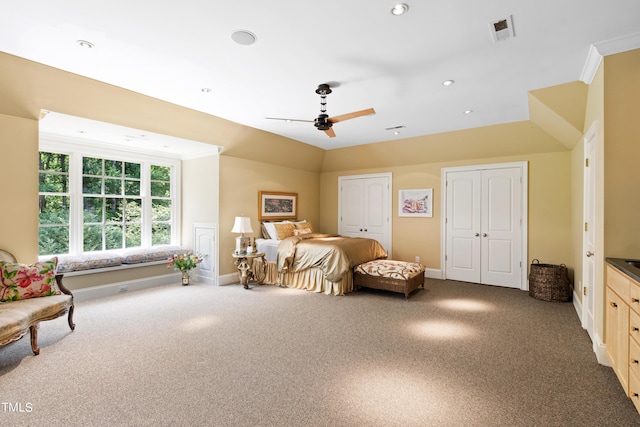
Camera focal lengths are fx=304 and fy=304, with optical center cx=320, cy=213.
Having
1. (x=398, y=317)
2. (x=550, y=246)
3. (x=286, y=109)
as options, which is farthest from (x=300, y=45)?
(x=550, y=246)

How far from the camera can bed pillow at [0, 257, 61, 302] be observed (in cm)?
295

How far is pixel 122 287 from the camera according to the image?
4.89 m

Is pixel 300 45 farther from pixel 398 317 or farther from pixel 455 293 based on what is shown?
pixel 455 293

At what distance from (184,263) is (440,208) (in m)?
4.92

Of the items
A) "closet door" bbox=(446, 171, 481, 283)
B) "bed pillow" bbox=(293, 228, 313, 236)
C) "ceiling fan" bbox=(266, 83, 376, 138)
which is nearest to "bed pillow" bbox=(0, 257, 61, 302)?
"ceiling fan" bbox=(266, 83, 376, 138)

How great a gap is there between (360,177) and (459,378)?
5141mm

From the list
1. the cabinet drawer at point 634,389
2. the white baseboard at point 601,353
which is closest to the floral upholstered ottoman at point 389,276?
the white baseboard at point 601,353

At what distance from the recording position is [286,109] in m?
4.36

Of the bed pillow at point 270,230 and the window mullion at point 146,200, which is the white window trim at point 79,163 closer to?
the window mullion at point 146,200

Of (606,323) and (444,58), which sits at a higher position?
(444,58)

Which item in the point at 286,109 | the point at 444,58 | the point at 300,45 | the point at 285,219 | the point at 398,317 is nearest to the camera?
the point at 300,45

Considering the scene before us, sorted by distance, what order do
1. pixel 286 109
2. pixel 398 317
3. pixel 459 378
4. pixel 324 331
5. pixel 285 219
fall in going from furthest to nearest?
pixel 285 219, pixel 286 109, pixel 398 317, pixel 324 331, pixel 459 378

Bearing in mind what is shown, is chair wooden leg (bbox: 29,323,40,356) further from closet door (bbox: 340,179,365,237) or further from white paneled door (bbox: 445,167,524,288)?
white paneled door (bbox: 445,167,524,288)

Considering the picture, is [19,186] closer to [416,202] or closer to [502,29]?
[502,29]
